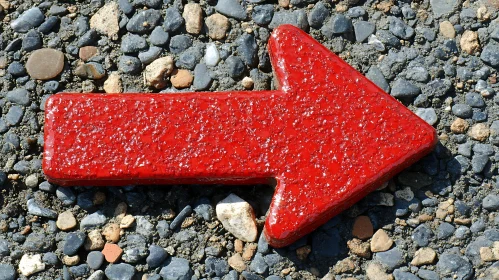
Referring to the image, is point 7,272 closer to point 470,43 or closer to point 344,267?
point 344,267

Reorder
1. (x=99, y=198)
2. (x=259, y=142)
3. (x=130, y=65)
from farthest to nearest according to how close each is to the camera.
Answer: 1. (x=130, y=65)
2. (x=99, y=198)
3. (x=259, y=142)

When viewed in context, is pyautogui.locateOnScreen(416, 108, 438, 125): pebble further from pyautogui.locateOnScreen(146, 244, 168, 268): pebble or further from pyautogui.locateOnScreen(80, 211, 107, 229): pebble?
pyautogui.locateOnScreen(80, 211, 107, 229): pebble

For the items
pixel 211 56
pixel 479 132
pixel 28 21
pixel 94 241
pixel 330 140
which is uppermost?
pixel 28 21

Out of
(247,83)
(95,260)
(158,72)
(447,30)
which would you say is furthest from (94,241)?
(447,30)

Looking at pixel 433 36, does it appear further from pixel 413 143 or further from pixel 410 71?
pixel 413 143

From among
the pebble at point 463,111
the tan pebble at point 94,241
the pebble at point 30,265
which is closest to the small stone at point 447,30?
the pebble at point 463,111

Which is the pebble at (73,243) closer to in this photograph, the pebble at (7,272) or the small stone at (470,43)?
the pebble at (7,272)
